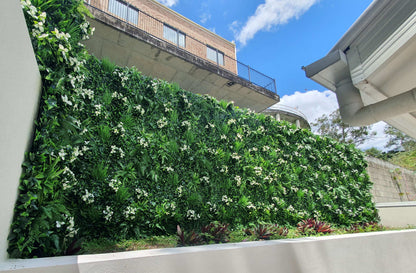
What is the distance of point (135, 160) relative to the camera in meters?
2.87

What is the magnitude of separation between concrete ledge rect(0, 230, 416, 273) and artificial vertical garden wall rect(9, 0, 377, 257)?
1.67 feet

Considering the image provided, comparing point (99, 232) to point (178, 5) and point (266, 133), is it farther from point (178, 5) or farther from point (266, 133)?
point (178, 5)

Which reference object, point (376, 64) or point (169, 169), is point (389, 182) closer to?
point (376, 64)

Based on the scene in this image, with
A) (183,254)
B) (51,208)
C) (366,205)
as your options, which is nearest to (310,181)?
(366,205)

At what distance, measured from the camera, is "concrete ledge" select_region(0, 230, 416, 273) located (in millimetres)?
1382

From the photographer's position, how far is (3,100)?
1.28 m

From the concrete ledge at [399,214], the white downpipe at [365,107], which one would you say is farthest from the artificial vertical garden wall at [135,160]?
the concrete ledge at [399,214]

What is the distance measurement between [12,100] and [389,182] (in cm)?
1247

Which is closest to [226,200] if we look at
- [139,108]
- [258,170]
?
[258,170]

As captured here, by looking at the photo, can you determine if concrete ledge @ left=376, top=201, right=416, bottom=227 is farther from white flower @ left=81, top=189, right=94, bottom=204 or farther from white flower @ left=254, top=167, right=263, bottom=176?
white flower @ left=81, top=189, right=94, bottom=204

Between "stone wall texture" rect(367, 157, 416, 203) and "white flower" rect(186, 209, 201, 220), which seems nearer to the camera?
"white flower" rect(186, 209, 201, 220)

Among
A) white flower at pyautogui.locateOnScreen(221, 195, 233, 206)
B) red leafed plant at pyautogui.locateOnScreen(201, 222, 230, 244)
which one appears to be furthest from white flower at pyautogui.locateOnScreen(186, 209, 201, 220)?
white flower at pyautogui.locateOnScreen(221, 195, 233, 206)

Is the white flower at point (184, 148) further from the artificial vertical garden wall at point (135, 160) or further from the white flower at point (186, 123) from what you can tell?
the white flower at point (186, 123)

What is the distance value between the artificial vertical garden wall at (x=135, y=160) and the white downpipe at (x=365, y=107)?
3.62 feet
